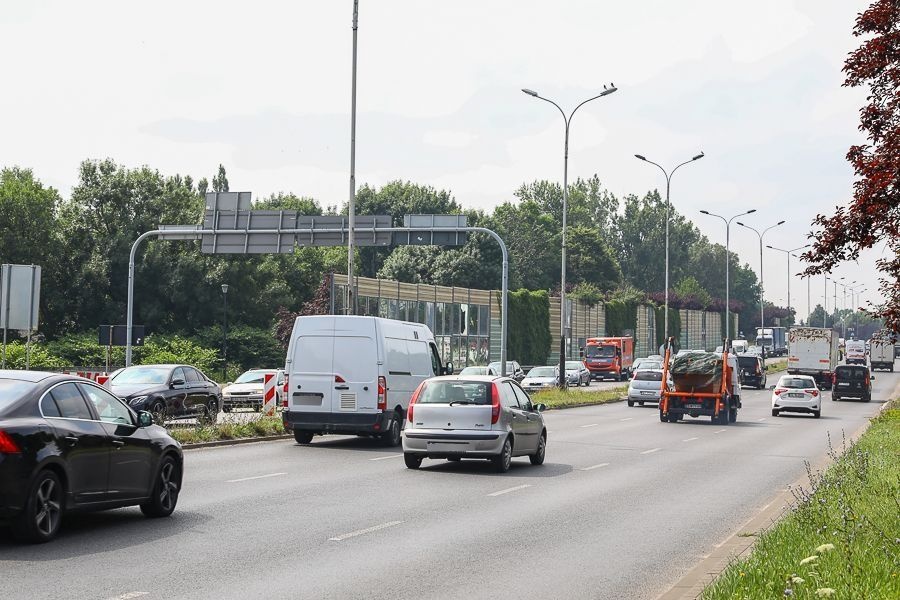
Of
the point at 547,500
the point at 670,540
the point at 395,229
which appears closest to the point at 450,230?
the point at 395,229

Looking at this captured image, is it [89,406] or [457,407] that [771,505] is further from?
[89,406]

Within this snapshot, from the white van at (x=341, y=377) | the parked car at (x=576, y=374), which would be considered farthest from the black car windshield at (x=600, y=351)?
the white van at (x=341, y=377)

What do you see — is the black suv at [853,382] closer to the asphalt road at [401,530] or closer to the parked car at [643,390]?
the parked car at [643,390]

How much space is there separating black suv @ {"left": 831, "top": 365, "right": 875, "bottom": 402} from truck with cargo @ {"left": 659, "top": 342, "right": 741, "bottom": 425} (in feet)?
76.4

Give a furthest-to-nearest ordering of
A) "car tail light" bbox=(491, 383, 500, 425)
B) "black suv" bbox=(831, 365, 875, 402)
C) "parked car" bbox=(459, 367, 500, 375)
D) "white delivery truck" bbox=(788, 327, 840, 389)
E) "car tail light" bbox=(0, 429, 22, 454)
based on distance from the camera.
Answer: "white delivery truck" bbox=(788, 327, 840, 389)
"black suv" bbox=(831, 365, 875, 402)
"parked car" bbox=(459, 367, 500, 375)
"car tail light" bbox=(491, 383, 500, 425)
"car tail light" bbox=(0, 429, 22, 454)

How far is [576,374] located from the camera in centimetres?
7238

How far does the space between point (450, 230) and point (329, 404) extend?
19458 millimetres

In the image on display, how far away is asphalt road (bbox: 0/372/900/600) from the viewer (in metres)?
9.93

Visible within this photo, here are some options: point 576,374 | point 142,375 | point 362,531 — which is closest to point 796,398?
point 142,375

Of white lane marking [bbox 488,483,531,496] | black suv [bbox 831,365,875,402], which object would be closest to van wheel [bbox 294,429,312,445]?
white lane marking [bbox 488,483,531,496]

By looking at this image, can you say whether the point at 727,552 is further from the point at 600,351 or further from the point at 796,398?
the point at 600,351

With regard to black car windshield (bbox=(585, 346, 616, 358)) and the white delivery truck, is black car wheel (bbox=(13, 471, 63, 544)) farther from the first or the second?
black car windshield (bbox=(585, 346, 616, 358))

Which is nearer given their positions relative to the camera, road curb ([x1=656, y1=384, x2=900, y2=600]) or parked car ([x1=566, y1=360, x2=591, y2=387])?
road curb ([x1=656, y1=384, x2=900, y2=600])

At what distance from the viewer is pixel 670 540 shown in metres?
13.0
